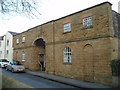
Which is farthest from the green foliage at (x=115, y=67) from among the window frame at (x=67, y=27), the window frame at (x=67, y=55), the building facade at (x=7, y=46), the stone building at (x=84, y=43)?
the building facade at (x=7, y=46)

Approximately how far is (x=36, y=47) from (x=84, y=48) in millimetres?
9918

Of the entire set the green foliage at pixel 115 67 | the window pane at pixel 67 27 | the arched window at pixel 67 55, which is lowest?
the green foliage at pixel 115 67

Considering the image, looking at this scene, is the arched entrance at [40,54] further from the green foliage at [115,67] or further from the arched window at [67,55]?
the green foliage at [115,67]

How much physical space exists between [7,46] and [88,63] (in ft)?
78.4

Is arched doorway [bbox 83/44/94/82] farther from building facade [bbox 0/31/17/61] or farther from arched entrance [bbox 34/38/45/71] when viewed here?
building facade [bbox 0/31/17/61]

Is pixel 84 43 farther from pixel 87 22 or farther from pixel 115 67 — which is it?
pixel 115 67

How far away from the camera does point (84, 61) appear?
508 inches

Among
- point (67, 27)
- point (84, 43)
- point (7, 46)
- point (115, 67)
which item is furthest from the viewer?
point (7, 46)

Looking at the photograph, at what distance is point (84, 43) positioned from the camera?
42.8 feet

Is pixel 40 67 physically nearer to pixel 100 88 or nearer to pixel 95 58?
pixel 95 58

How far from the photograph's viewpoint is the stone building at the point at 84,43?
36.9ft

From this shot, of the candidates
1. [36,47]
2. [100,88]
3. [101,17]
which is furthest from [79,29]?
[36,47]

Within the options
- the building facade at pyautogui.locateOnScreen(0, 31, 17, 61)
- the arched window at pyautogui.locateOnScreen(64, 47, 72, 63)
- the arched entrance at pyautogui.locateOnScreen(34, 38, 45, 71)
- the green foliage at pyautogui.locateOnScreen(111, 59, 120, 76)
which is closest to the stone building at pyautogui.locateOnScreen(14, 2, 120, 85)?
the arched window at pyautogui.locateOnScreen(64, 47, 72, 63)

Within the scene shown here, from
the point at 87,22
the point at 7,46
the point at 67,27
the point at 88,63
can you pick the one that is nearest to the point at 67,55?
the point at 88,63
